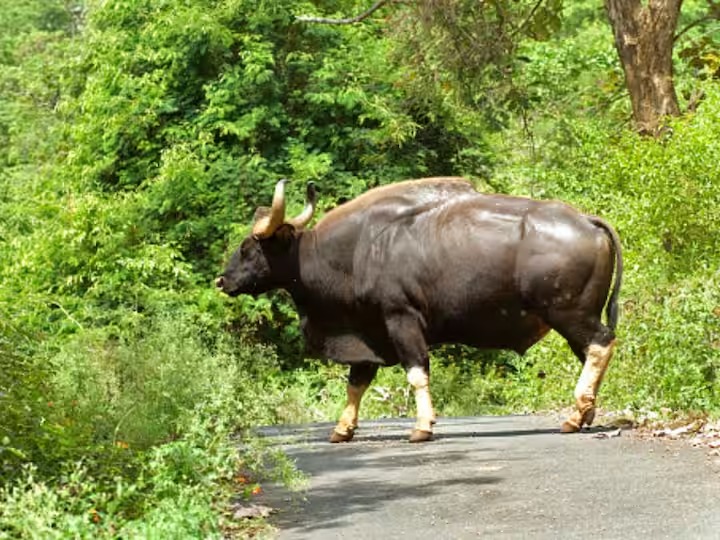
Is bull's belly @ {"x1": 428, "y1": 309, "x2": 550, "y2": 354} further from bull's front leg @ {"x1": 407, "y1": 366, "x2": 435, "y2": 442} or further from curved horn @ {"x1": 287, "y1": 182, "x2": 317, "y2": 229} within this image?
curved horn @ {"x1": 287, "y1": 182, "x2": 317, "y2": 229}

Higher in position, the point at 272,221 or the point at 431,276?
the point at 272,221

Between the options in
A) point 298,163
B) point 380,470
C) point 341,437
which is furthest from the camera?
point 298,163

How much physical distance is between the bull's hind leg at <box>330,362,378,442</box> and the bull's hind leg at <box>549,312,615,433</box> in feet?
6.46

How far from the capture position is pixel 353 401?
48.6 ft

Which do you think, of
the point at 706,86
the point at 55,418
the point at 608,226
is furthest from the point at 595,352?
the point at 706,86

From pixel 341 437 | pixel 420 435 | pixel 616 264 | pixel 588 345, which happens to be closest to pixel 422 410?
pixel 420 435

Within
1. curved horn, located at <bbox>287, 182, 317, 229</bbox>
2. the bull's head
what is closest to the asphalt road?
the bull's head

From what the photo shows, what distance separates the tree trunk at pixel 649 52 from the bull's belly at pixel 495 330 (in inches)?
356

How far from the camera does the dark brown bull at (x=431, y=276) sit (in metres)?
13.9

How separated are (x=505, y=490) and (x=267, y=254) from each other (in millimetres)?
5754

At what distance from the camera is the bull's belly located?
14.2 m

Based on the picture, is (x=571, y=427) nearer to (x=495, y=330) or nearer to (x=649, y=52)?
(x=495, y=330)

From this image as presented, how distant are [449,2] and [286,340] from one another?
18.6 ft

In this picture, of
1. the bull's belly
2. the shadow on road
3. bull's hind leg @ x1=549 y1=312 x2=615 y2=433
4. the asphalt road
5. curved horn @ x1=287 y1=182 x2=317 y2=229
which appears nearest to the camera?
the asphalt road
